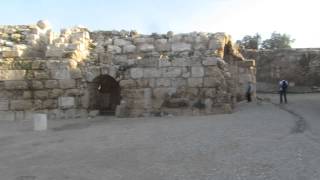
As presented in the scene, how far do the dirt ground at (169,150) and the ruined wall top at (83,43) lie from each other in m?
3.37

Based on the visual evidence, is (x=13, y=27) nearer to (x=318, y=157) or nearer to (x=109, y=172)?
(x=109, y=172)

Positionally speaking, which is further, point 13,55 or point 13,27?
point 13,27

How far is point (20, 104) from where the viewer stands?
1631 cm

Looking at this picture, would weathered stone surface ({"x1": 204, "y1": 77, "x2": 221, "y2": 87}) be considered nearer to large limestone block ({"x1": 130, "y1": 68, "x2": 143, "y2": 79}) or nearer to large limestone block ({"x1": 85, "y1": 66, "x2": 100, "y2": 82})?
large limestone block ({"x1": 130, "y1": 68, "x2": 143, "y2": 79})

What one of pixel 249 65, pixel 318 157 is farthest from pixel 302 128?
pixel 249 65

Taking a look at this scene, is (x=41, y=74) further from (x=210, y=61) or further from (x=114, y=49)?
(x=210, y=61)

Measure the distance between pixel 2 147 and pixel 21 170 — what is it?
2598mm

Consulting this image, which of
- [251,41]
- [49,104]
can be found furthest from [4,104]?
[251,41]

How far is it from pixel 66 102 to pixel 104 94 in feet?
8.46

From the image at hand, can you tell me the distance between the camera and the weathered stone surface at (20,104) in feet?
53.5

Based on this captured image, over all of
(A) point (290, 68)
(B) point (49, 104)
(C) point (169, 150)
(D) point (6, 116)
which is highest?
(A) point (290, 68)

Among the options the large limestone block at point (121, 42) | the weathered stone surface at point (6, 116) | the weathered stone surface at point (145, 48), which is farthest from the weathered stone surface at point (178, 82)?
the weathered stone surface at point (6, 116)

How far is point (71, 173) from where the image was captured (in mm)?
8164

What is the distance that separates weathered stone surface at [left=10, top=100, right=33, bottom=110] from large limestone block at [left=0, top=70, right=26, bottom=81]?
29.2 inches
